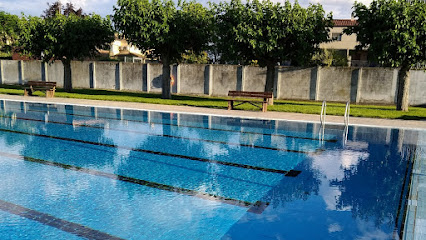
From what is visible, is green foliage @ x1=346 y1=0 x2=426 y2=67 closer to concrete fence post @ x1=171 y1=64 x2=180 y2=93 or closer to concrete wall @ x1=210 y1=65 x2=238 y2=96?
concrete wall @ x1=210 y1=65 x2=238 y2=96

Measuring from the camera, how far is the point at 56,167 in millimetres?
7668

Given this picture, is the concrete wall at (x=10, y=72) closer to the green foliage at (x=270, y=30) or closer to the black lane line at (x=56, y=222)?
the green foliage at (x=270, y=30)

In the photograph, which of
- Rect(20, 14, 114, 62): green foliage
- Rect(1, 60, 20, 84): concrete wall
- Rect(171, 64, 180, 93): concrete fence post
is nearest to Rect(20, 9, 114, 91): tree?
Rect(20, 14, 114, 62): green foliage

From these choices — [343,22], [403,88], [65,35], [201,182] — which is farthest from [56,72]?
[343,22]

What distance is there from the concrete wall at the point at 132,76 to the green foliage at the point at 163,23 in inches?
272

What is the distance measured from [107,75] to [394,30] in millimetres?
22121

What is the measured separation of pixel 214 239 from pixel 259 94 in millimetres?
13363

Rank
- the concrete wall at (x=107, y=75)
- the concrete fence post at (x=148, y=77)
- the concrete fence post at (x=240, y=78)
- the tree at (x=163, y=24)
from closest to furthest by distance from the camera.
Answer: the tree at (x=163, y=24)
the concrete fence post at (x=240, y=78)
the concrete fence post at (x=148, y=77)
the concrete wall at (x=107, y=75)

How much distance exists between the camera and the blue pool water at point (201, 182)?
4.88 m

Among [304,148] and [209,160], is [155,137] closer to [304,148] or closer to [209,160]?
[209,160]

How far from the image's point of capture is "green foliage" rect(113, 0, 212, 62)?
2077 centimetres

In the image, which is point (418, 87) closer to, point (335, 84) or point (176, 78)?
point (335, 84)

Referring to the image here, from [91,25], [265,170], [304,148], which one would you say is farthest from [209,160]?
[91,25]

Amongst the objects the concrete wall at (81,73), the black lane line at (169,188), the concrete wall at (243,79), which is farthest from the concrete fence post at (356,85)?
the concrete wall at (81,73)
